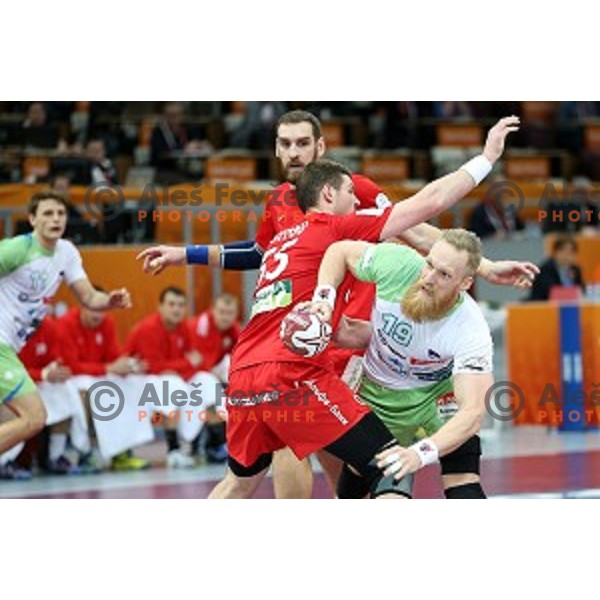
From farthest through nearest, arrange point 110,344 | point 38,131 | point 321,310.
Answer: point 38,131 → point 110,344 → point 321,310

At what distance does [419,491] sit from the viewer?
11484 mm

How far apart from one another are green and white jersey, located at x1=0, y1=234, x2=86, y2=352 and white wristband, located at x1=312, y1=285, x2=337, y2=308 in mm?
3843

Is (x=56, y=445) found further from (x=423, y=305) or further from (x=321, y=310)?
(x=321, y=310)

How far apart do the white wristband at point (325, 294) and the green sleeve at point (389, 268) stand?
10.7 inches

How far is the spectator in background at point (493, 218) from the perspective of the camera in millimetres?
16625

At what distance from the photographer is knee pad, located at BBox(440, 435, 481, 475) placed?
8.52 meters

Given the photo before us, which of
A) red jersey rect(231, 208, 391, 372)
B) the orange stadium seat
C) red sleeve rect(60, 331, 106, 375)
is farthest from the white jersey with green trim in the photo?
the orange stadium seat

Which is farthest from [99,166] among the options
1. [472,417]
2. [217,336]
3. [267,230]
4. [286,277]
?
[472,417]

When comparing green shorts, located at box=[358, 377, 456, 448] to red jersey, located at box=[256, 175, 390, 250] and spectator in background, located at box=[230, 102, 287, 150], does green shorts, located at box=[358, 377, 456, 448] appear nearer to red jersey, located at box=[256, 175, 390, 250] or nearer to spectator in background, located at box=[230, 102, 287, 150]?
red jersey, located at box=[256, 175, 390, 250]

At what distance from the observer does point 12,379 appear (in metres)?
11.3

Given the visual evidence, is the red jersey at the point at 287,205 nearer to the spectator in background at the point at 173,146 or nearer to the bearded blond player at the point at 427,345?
the bearded blond player at the point at 427,345

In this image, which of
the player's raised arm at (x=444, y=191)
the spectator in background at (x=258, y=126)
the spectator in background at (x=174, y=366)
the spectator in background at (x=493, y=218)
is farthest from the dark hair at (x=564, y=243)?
the player's raised arm at (x=444, y=191)

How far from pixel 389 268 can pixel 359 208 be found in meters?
0.93
